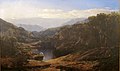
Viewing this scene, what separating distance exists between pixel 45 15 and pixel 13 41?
0.62 metres

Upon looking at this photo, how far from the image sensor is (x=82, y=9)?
404 centimetres

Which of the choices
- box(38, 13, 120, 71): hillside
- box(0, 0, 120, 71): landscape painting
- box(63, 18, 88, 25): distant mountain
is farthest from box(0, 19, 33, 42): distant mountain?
box(63, 18, 88, 25): distant mountain

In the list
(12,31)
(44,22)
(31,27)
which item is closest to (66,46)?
(44,22)

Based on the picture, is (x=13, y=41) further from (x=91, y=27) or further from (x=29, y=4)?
(x=91, y=27)

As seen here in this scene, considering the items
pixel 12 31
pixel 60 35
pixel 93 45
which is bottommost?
pixel 93 45

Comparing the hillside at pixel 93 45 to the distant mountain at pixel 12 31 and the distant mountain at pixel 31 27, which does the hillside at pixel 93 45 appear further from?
the distant mountain at pixel 12 31

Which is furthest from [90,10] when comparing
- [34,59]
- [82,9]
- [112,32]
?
[34,59]

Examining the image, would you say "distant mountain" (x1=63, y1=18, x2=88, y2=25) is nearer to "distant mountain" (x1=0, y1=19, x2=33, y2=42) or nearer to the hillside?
the hillside

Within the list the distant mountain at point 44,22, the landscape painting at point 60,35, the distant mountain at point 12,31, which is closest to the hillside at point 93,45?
the landscape painting at point 60,35

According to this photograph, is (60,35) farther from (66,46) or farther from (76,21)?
(76,21)

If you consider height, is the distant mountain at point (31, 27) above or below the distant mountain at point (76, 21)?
below

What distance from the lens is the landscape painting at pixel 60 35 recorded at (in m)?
3.87

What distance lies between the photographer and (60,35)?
4.00 meters

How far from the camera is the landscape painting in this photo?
387cm
